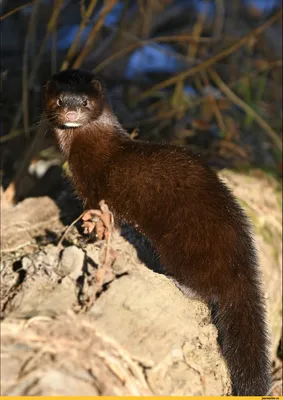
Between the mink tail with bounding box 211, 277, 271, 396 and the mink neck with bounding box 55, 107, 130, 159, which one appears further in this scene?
the mink neck with bounding box 55, 107, 130, 159

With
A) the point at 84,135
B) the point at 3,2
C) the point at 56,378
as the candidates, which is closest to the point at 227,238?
the point at 84,135

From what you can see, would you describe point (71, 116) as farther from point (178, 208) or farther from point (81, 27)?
point (81, 27)

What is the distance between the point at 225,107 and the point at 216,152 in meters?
1.17

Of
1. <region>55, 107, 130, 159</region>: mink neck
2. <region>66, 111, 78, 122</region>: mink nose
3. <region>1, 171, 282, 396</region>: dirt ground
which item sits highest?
<region>66, 111, 78, 122</region>: mink nose

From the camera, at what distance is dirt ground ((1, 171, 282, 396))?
6.44 feet

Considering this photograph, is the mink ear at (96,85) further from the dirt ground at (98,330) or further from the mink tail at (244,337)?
the mink tail at (244,337)

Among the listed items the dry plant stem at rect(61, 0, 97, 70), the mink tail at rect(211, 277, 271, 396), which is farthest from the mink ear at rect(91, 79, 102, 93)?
the mink tail at rect(211, 277, 271, 396)

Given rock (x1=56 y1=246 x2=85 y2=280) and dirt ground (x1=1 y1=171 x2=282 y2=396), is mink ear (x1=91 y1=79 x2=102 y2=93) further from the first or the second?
rock (x1=56 y1=246 x2=85 y2=280)

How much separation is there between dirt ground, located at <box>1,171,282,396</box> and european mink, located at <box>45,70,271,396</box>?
0.40 ft

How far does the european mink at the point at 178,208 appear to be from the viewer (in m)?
2.77

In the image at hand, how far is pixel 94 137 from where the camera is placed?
3461 mm

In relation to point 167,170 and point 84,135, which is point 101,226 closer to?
point 167,170

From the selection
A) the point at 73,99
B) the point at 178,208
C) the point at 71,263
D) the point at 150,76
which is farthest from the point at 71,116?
the point at 150,76

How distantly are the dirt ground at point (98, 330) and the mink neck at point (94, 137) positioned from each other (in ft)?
1.81
